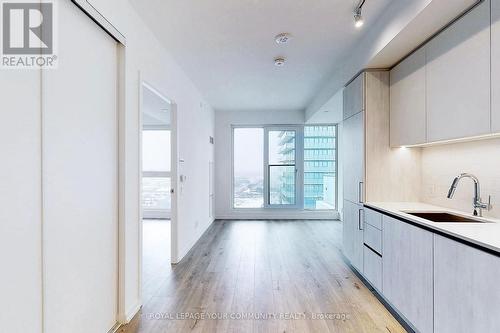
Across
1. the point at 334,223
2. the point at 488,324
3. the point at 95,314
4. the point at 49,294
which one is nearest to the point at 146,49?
the point at 49,294

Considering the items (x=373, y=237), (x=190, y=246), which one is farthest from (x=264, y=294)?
(x=190, y=246)

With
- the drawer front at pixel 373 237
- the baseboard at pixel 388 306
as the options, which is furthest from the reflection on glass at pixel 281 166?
the drawer front at pixel 373 237

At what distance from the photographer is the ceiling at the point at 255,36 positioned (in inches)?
86.3

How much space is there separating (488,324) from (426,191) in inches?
66.7

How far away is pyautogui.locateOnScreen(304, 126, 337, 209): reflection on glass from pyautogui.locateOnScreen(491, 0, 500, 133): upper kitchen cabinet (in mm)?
4677

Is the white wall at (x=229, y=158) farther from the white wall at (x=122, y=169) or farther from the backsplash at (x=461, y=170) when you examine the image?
the backsplash at (x=461, y=170)

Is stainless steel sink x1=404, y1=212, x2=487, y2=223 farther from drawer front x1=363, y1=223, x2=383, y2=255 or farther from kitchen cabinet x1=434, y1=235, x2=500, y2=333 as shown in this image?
kitchen cabinet x1=434, y1=235, x2=500, y2=333

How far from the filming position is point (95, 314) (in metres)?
1.81

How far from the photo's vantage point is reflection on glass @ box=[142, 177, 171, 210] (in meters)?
6.62

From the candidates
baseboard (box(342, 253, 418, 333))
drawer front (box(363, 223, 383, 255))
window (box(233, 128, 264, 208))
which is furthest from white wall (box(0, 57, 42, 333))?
window (box(233, 128, 264, 208))

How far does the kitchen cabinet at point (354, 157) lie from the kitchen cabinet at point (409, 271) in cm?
69

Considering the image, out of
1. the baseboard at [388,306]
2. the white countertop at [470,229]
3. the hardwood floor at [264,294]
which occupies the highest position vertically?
the white countertop at [470,229]

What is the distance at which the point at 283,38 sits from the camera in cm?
267

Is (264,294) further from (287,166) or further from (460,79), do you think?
(287,166)
